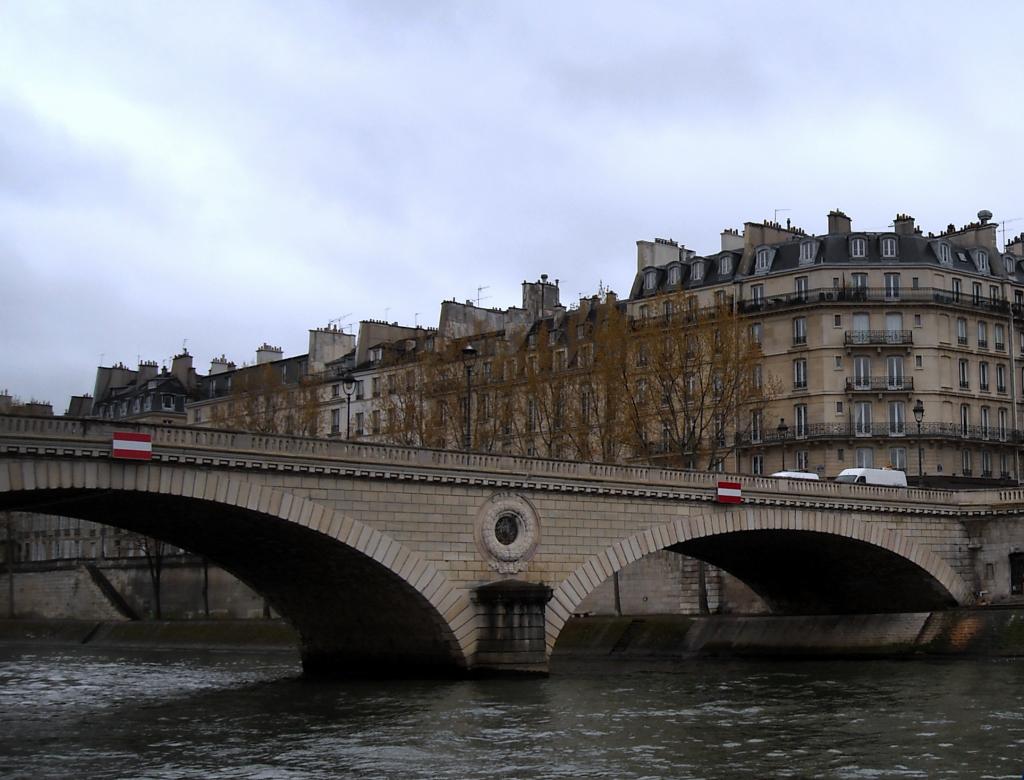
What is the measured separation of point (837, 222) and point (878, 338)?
21.8ft

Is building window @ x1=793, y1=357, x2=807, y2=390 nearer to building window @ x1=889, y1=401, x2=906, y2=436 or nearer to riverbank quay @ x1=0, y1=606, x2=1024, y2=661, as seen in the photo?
building window @ x1=889, y1=401, x2=906, y2=436

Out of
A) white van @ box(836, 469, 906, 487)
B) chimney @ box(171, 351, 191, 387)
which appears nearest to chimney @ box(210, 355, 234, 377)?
chimney @ box(171, 351, 191, 387)

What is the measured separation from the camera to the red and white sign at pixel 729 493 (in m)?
46.8

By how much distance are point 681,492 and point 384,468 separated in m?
10.2

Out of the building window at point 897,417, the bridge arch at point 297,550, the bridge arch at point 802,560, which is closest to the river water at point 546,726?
the bridge arch at point 297,550

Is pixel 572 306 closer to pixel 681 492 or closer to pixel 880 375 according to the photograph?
pixel 880 375

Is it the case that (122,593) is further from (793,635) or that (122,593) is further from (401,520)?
(401,520)

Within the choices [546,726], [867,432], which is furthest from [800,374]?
[546,726]

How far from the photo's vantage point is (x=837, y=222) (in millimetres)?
72062

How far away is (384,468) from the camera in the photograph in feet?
130

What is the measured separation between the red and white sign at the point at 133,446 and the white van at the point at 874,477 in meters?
27.0

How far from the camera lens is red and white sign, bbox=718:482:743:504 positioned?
46.8 meters

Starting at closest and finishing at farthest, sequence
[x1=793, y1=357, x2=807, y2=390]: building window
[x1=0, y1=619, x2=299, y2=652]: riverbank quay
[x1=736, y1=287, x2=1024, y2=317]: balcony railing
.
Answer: [x1=736, y1=287, x2=1024, y2=317]: balcony railing < [x1=793, y1=357, x2=807, y2=390]: building window < [x1=0, y1=619, x2=299, y2=652]: riverbank quay

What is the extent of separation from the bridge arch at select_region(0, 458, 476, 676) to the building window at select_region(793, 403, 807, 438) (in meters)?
27.6
